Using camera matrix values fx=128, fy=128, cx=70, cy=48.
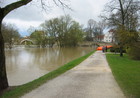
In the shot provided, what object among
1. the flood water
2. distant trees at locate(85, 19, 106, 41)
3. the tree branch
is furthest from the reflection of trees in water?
distant trees at locate(85, 19, 106, 41)

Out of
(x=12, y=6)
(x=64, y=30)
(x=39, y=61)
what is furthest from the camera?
A: (x=64, y=30)

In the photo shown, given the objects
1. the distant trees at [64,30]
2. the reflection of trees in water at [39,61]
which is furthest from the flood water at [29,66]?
the distant trees at [64,30]

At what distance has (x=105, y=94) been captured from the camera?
13.6 ft

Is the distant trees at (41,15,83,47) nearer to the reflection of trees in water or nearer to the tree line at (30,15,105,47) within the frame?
the tree line at (30,15,105,47)

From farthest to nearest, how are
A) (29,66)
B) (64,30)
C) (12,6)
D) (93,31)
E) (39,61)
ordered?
(93,31), (64,30), (39,61), (29,66), (12,6)

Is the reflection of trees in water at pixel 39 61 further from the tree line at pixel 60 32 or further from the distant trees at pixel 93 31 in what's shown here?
the distant trees at pixel 93 31

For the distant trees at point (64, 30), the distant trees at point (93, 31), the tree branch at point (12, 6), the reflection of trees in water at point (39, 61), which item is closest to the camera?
the tree branch at point (12, 6)

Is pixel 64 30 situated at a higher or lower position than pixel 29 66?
higher

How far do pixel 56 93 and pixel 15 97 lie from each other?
131 centimetres

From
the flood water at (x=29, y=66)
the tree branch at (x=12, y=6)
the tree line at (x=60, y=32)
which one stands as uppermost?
the tree line at (x=60, y=32)

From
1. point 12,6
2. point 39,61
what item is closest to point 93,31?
point 39,61

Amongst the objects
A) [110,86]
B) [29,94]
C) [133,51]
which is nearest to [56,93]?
[29,94]

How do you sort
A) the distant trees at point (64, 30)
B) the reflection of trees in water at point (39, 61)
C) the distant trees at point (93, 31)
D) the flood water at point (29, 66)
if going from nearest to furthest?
1. the flood water at point (29, 66)
2. the reflection of trees in water at point (39, 61)
3. the distant trees at point (64, 30)
4. the distant trees at point (93, 31)

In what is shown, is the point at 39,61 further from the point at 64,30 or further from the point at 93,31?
the point at 93,31
